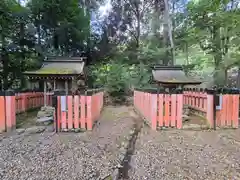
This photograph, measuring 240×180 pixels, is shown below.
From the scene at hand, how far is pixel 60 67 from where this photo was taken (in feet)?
35.6

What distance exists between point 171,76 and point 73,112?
257 inches

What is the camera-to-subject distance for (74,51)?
19.2 meters

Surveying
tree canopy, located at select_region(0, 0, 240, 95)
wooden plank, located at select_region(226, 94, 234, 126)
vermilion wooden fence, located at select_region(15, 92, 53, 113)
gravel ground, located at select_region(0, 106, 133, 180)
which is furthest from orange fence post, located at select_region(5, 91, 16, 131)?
tree canopy, located at select_region(0, 0, 240, 95)

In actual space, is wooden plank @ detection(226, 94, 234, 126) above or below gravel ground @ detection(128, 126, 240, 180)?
above

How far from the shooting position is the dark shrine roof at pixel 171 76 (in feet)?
33.5

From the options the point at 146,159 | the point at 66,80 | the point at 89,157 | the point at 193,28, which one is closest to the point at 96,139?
the point at 89,157

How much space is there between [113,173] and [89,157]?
0.83 meters

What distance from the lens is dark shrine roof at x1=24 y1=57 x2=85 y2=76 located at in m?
9.70

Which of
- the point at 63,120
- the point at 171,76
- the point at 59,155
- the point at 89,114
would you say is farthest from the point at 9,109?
the point at 171,76

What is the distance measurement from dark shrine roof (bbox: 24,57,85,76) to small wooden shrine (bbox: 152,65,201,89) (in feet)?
12.4

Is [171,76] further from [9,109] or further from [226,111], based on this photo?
[9,109]

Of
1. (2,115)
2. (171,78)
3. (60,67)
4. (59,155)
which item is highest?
(60,67)

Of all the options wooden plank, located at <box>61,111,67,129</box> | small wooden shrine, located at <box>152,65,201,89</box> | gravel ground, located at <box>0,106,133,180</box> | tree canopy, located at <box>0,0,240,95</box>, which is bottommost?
gravel ground, located at <box>0,106,133,180</box>

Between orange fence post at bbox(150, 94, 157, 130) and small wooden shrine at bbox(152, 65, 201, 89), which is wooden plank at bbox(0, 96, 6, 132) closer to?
orange fence post at bbox(150, 94, 157, 130)
